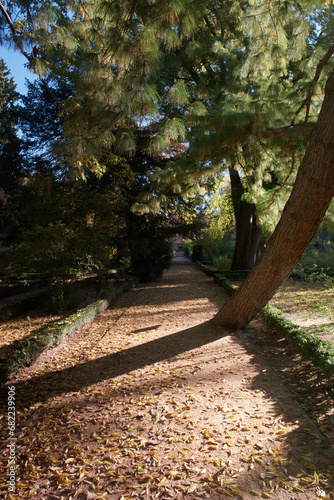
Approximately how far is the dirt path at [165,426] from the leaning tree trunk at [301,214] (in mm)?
972

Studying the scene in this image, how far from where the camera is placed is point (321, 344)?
171 inches

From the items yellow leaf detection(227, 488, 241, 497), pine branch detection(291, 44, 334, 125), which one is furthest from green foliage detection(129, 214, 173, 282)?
yellow leaf detection(227, 488, 241, 497)

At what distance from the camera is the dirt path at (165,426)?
90.3 inches

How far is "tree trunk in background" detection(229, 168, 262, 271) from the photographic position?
1378cm

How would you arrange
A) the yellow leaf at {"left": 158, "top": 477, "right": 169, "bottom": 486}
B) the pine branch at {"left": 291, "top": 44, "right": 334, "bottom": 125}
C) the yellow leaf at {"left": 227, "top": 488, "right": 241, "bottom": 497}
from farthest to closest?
the pine branch at {"left": 291, "top": 44, "right": 334, "bottom": 125}
the yellow leaf at {"left": 158, "top": 477, "right": 169, "bottom": 486}
the yellow leaf at {"left": 227, "top": 488, "right": 241, "bottom": 497}

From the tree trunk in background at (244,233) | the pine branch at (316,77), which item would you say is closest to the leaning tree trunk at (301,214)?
the pine branch at (316,77)

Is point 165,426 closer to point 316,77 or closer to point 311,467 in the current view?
point 311,467

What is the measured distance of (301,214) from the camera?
438 centimetres

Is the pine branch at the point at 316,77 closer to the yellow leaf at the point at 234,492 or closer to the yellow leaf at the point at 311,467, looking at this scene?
the yellow leaf at the point at 311,467

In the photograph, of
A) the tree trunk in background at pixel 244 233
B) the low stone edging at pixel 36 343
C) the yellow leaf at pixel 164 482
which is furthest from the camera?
the tree trunk in background at pixel 244 233

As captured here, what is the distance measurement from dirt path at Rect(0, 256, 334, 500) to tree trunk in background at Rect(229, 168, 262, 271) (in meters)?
8.93

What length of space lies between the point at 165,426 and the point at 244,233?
38.6 ft

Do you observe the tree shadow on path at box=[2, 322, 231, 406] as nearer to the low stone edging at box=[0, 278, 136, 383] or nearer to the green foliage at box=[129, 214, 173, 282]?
the low stone edging at box=[0, 278, 136, 383]

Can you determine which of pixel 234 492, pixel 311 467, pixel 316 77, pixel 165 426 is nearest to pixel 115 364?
pixel 165 426
